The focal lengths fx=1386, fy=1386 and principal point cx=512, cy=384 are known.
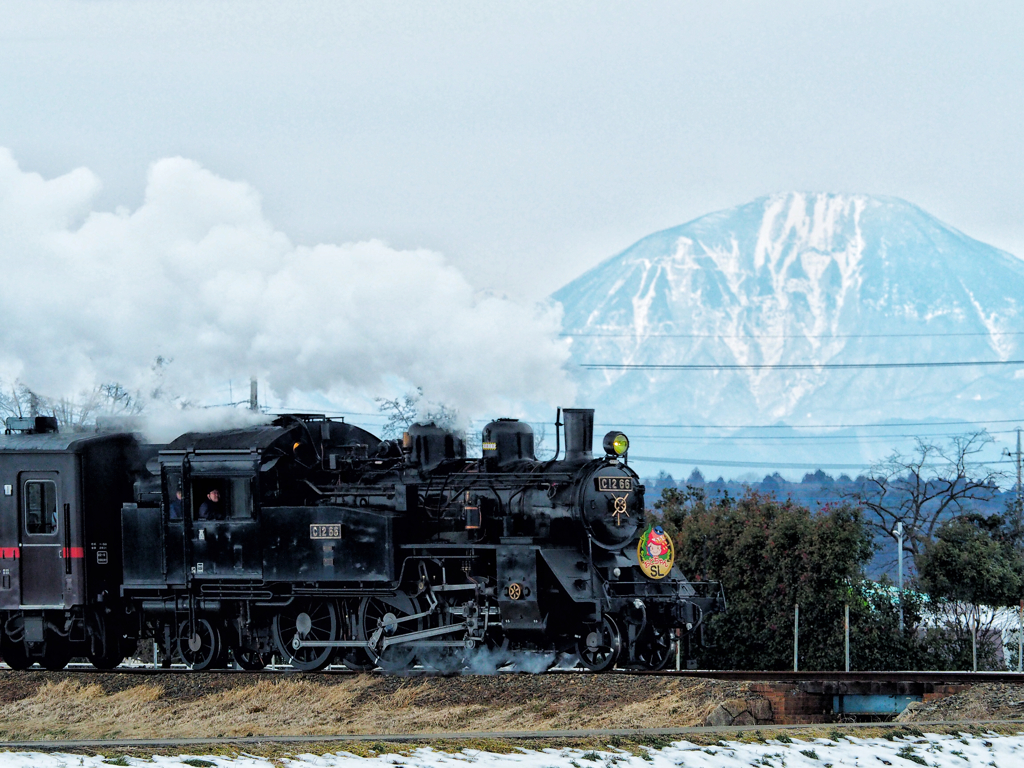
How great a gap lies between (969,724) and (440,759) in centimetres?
571

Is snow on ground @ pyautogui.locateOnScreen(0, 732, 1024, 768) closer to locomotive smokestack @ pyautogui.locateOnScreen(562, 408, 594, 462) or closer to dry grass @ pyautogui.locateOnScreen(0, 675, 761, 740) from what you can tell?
dry grass @ pyautogui.locateOnScreen(0, 675, 761, 740)

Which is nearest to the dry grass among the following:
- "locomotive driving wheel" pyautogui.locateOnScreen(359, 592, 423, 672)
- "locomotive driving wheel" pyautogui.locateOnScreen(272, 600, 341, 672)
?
"locomotive driving wheel" pyautogui.locateOnScreen(359, 592, 423, 672)

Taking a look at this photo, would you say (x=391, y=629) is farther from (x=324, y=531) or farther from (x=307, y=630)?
(x=324, y=531)

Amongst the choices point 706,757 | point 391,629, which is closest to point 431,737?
point 706,757

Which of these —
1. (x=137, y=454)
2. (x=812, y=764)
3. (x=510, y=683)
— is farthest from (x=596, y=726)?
(x=137, y=454)

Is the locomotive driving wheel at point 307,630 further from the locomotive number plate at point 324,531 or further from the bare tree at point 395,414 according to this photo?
the bare tree at point 395,414

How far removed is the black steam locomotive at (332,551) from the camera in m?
18.5

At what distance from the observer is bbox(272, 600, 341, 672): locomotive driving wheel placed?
19.7 metres

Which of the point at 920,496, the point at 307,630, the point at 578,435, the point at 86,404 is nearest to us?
the point at 578,435

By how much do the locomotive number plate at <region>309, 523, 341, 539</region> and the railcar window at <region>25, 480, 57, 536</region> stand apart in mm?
4109

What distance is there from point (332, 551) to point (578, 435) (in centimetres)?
377

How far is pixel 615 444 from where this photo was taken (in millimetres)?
19250

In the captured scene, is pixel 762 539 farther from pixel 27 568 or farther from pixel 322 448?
pixel 27 568

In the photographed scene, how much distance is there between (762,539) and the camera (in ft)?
100
